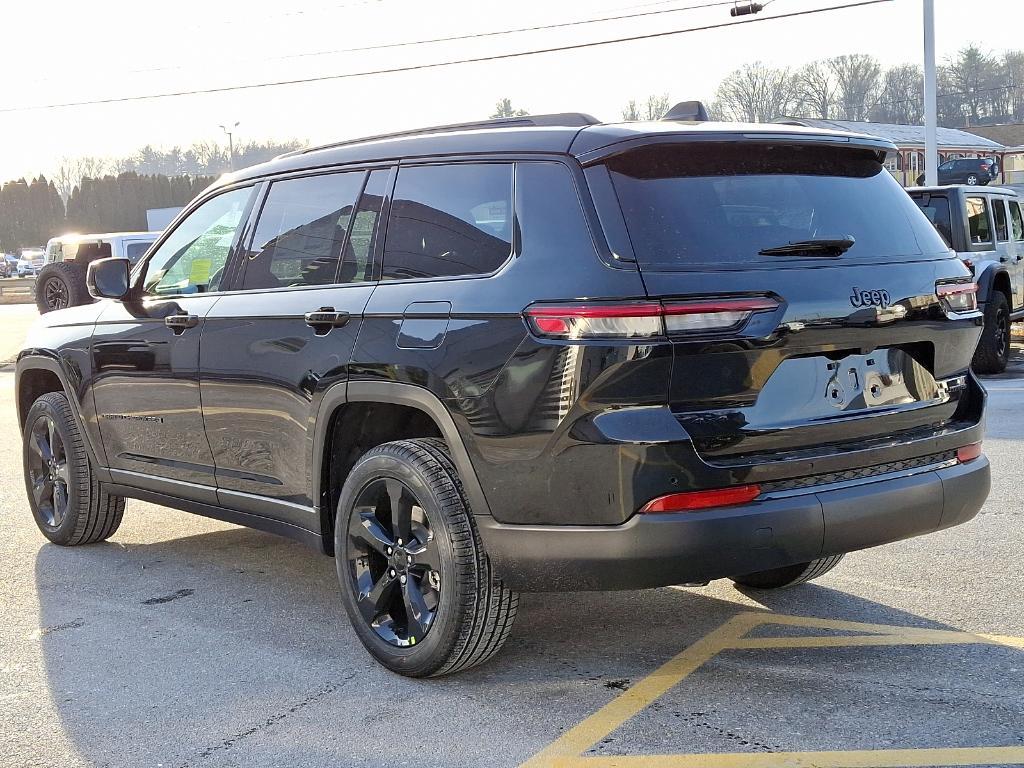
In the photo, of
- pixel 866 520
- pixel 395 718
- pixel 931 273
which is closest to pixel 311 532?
pixel 395 718

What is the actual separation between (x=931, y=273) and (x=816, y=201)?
1.56 feet

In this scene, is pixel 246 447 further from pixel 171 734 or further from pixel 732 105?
pixel 732 105

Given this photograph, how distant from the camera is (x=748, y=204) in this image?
3908 millimetres

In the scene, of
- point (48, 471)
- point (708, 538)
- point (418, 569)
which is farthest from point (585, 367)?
point (48, 471)

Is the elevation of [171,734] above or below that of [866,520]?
below

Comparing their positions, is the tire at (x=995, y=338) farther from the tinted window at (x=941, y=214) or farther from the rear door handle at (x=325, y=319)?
the rear door handle at (x=325, y=319)

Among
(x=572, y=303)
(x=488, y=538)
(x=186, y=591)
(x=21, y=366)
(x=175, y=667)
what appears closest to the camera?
(x=572, y=303)

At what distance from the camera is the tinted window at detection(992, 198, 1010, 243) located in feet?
43.6

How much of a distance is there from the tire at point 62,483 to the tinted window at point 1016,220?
35.8 feet

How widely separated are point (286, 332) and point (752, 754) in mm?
2355

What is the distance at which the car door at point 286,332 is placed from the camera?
15.0 ft

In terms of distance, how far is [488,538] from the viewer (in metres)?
3.92

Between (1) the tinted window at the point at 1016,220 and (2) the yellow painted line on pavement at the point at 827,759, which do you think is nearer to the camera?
(2) the yellow painted line on pavement at the point at 827,759

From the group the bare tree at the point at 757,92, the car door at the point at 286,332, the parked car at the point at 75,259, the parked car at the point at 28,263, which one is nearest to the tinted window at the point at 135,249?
the parked car at the point at 75,259
